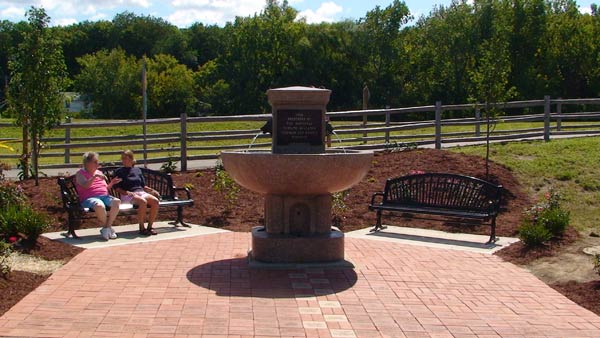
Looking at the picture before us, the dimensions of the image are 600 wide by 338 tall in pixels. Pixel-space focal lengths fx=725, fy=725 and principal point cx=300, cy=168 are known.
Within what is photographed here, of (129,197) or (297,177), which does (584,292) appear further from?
(129,197)

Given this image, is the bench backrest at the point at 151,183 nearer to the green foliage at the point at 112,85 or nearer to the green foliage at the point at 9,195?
the green foliage at the point at 9,195

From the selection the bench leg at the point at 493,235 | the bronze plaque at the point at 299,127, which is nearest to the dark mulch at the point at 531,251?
the bench leg at the point at 493,235

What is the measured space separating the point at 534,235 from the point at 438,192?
219cm

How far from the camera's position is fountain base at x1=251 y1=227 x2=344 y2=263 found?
319 inches

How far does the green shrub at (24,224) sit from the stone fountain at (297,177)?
2489mm

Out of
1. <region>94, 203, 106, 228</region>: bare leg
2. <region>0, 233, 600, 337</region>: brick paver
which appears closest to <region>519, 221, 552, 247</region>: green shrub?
<region>0, 233, 600, 337</region>: brick paver

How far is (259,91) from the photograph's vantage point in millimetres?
56438

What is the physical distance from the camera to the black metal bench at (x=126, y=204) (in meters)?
9.73

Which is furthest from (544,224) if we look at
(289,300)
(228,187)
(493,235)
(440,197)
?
(228,187)

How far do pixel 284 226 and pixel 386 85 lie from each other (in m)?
46.9

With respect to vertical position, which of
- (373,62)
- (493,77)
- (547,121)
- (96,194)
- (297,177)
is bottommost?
(96,194)

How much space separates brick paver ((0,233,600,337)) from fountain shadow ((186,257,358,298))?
0.01m

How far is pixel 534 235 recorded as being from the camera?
29.7 ft

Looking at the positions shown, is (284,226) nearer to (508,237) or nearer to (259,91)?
(508,237)
